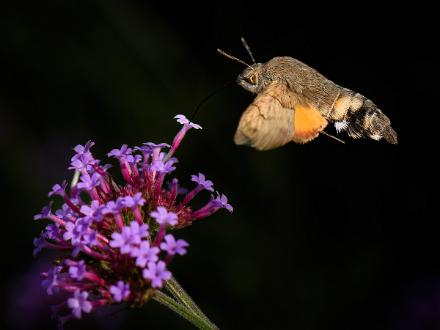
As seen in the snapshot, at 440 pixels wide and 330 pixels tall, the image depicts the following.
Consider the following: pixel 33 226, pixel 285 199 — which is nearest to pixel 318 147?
pixel 285 199

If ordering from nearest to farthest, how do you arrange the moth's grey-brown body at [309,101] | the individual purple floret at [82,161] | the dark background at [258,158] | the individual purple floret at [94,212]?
the individual purple floret at [94,212], the individual purple floret at [82,161], the moth's grey-brown body at [309,101], the dark background at [258,158]

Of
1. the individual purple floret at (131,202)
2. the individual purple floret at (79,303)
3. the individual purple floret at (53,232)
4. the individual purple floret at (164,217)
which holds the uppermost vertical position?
the individual purple floret at (53,232)

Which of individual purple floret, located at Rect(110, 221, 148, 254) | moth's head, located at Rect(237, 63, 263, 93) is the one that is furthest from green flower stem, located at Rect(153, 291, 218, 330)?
moth's head, located at Rect(237, 63, 263, 93)

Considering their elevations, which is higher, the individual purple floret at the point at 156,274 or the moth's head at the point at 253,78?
the moth's head at the point at 253,78

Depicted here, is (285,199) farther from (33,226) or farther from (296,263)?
(33,226)

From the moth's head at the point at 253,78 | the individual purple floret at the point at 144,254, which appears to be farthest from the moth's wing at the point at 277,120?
the individual purple floret at the point at 144,254

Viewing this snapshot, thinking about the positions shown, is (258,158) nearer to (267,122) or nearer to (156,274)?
(267,122)

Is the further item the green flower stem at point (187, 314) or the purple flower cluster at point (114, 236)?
the green flower stem at point (187, 314)

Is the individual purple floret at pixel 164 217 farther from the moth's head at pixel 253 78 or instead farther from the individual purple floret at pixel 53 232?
the moth's head at pixel 253 78
